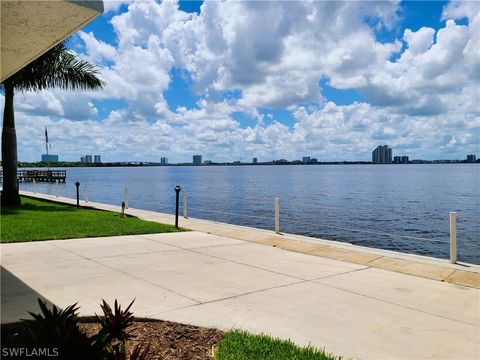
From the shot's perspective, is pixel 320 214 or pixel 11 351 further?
pixel 320 214

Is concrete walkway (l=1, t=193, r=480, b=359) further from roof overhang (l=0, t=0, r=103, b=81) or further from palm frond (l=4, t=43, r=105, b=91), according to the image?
palm frond (l=4, t=43, r=105, b=91)

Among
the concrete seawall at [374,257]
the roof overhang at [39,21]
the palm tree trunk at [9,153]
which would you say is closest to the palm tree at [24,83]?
the palm tree trunk at [9,153]

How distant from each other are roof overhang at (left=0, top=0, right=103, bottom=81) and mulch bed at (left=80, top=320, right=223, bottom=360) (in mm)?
3302

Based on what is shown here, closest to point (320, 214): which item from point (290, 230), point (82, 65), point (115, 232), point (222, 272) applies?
point (290, 230)

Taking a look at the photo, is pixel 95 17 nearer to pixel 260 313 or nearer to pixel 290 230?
pixel 260 313

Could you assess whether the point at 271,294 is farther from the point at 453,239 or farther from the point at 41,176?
the point at 41,176

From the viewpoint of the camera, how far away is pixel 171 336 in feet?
15.6

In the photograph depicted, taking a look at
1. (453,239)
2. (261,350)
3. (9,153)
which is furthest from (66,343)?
(9,153)

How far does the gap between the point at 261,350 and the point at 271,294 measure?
2141 millimetres

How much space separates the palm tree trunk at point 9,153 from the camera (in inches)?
803

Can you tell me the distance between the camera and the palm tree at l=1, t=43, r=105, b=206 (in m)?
20.2

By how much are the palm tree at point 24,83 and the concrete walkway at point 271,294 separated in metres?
12.0

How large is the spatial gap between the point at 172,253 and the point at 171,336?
16.1 ft

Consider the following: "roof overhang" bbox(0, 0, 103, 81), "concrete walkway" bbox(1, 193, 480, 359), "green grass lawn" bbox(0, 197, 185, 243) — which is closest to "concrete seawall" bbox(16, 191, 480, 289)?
"concrete walkway" bbox(1, 193, 480, 359)
